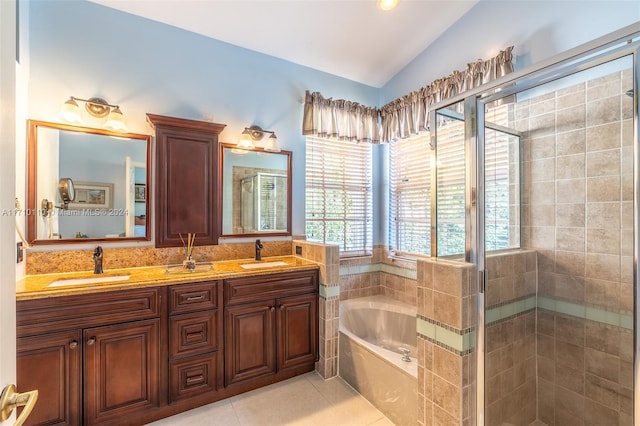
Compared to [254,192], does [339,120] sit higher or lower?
higher

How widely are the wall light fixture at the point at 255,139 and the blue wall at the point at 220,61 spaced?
3.2 inches

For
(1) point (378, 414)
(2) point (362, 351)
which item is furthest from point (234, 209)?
(1) point (378, 414)

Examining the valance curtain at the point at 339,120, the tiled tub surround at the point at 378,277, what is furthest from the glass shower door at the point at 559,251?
the valance curtain at the point at 339,120

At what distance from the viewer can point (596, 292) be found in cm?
182

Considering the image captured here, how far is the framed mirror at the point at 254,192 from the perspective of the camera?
257cm

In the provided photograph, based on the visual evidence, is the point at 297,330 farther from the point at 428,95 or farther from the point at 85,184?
the point at 428,95

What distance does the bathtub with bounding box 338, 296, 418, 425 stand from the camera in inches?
72.0

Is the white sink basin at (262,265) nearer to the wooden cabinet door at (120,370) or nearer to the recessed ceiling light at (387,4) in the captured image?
the wooden cabinet door at (120,370)

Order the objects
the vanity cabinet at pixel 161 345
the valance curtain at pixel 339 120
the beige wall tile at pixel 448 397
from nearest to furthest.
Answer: the beige wall tile at pixel 448 397 → the vanity cabinet at pixel 161 345 → the valance curtain at pixel 339 120

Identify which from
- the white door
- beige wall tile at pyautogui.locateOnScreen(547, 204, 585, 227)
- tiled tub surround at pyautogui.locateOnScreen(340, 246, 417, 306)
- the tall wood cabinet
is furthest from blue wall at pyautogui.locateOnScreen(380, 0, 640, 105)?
the white door

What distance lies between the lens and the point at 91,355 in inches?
65.9

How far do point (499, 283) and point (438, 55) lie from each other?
2208mm

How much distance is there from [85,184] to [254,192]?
126cm

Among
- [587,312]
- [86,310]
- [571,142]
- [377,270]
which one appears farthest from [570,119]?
[86,310]
